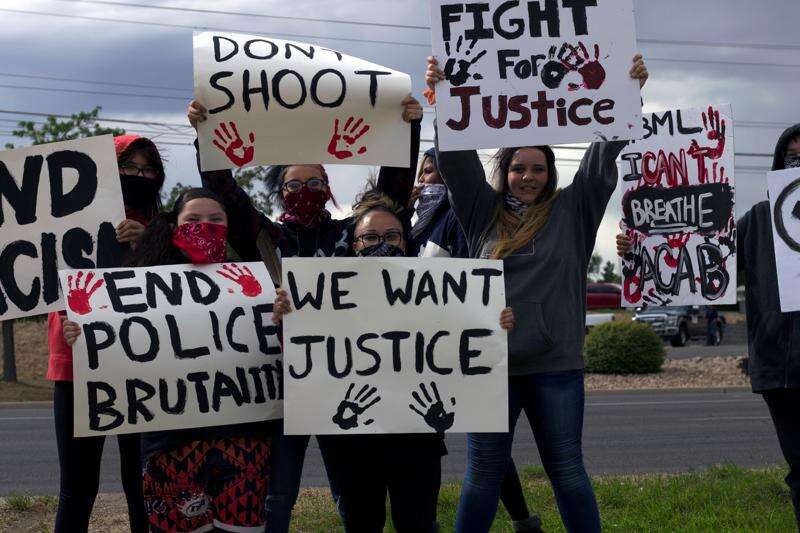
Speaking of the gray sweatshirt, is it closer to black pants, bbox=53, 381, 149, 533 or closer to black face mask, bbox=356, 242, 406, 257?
black face mask, bbox=356, 242, 406, 257

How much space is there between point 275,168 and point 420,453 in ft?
4.64

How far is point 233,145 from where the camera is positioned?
13.4 feet

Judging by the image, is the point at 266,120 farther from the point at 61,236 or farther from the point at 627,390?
the point at 627,390

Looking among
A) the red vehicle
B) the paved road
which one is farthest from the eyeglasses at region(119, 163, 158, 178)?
the red vehicle

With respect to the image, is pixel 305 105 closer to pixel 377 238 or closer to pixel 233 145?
pixel 233 145

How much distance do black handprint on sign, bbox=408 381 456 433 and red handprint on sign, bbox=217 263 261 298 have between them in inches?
27.3

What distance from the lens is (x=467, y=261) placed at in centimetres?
385

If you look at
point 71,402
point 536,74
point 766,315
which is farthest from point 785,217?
point 71,402

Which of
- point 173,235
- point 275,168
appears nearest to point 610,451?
point 275,168

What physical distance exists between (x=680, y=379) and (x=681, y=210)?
1349 centimetres

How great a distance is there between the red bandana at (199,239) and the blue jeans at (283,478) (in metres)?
0.71

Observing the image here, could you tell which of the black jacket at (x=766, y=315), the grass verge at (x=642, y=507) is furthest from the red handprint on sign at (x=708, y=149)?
the grass verge at (x=642, y=507)

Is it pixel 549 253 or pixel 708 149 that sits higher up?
pixel 708 149

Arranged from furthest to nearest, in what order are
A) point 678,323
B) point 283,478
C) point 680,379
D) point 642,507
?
point 678,323, point 680,379, point 642,507, point 283,478
